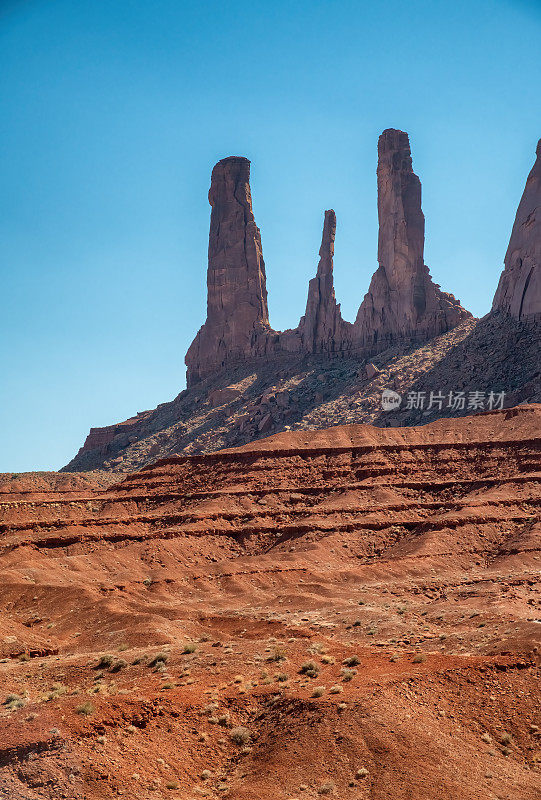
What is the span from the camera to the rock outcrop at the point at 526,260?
77625 mm

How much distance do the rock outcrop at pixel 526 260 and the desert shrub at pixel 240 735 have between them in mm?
68625

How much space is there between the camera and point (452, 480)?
142 feet

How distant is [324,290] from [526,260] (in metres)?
32.2

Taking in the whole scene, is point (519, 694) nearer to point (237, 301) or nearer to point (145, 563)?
point (145, 563)

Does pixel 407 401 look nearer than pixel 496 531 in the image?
No

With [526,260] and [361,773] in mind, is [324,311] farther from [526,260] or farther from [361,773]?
[361,773]

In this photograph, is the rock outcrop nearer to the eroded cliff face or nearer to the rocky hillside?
the rocky hillside

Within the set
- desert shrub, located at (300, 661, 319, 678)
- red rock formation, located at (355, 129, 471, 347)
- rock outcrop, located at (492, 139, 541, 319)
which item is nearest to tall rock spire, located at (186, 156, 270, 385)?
red rock formation, located at (355, 129, 471, 347)

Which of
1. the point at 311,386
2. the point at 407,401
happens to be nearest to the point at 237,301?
the point at 311,386

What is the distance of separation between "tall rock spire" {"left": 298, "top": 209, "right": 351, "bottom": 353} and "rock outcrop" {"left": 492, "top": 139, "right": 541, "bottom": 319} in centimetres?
2488

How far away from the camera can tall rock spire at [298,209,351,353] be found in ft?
338

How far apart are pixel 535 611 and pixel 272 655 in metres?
8.71

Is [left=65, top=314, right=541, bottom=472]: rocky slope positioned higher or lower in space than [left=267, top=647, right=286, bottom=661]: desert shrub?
higher

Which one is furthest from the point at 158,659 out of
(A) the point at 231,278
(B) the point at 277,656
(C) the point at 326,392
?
(A) the point at 231,278
